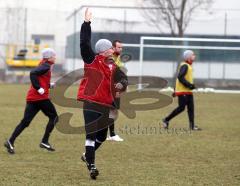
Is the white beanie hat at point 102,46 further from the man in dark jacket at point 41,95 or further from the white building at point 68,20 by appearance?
the white building at point 68,20

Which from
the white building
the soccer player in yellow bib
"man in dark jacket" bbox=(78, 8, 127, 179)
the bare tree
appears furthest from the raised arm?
the white building

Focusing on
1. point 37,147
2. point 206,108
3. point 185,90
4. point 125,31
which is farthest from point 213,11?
point 37,147

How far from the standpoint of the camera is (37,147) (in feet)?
40.1

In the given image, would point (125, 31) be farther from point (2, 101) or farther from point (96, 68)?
point (96, 68)

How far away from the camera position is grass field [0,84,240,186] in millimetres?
9195

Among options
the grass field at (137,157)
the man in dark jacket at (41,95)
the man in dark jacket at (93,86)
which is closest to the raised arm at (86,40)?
the man in dark jacket at (93,86)

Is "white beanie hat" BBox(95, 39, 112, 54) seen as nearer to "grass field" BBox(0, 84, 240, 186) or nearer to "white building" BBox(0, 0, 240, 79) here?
"grass field" BBox(0, 84, 240, 186)

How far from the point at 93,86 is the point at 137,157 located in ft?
7.45

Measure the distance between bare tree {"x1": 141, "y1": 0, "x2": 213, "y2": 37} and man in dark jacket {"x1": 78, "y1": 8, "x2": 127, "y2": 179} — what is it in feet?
101

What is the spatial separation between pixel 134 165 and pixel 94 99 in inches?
64.5

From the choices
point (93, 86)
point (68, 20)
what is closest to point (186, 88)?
point (93, 86)

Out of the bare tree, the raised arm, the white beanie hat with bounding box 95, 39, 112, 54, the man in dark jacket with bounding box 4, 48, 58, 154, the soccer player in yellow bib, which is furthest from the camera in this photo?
the bare tree

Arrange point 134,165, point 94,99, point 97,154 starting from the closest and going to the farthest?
point 94,99 < point 134,165 < point 97,154

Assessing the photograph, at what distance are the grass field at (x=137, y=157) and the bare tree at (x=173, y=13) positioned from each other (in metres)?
23.3
